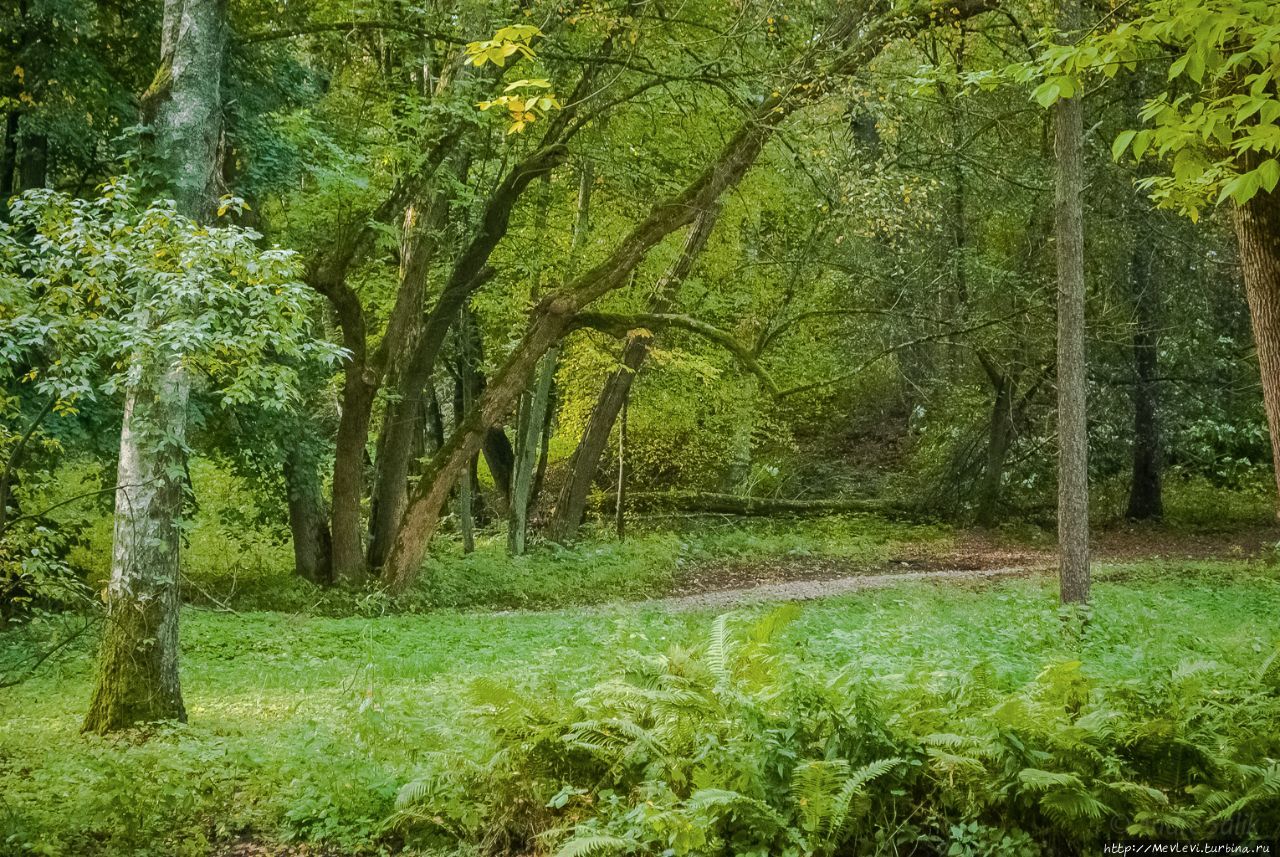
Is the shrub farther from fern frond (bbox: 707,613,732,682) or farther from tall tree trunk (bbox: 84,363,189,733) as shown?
tall tree trunk (bbox: 84,363,189,733)

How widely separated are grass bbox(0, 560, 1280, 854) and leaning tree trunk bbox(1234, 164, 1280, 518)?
1.75m

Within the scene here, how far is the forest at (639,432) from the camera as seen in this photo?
185 inches

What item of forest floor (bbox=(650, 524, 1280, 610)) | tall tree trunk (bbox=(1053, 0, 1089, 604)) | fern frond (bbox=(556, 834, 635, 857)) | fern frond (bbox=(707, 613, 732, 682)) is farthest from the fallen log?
fern frond (bbox=(556, 834, 635, 857))

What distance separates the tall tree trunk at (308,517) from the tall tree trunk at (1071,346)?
10.9 meters

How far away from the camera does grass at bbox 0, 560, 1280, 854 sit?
5.15 metres

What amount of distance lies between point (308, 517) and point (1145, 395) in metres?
17.0

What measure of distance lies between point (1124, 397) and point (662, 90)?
1331 cm

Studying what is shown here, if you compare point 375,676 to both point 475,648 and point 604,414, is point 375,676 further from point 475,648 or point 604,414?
point 604,414

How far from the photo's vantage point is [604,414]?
66.3 ft

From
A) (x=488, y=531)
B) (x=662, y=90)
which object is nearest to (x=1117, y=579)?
(x=662, y=90)

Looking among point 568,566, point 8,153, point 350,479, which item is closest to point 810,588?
point 568,566

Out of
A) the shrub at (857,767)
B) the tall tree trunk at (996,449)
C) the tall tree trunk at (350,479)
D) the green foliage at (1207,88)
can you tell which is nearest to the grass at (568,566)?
the tall tree trunk at (350,479)

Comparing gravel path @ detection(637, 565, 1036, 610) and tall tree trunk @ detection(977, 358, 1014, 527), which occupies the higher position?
tall tree trunk @ detection(977, 358, 1014, 527)

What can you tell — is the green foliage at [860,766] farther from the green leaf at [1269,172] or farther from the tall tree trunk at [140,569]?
the tall tree trunk at [140,569]
